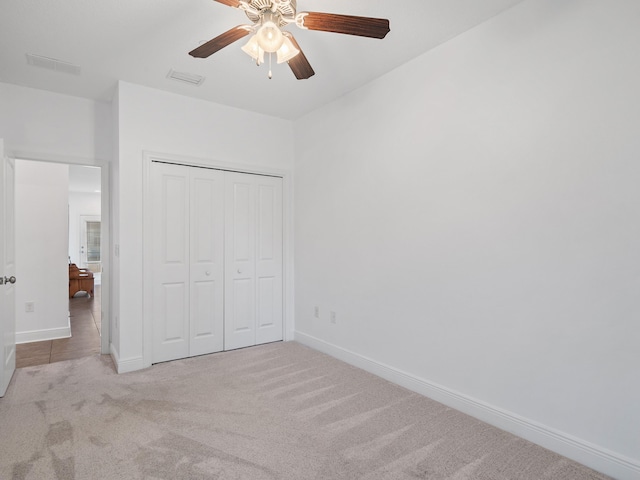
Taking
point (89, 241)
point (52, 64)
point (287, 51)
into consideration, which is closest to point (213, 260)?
point (52, 64)

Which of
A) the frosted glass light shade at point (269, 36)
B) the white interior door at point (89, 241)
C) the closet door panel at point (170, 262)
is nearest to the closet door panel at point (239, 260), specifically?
the closet door panel at point (170, 262)

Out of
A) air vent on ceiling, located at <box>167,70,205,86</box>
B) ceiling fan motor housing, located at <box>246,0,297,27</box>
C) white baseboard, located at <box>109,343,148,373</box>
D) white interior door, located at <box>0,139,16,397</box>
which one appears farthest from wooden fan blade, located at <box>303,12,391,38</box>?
white baseboard, located at <box>109,343,148,373</box>

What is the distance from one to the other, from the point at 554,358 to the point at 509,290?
0.45 meters

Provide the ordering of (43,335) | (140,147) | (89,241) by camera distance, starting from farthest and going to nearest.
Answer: (89,241) < (43,335) < (140,147)

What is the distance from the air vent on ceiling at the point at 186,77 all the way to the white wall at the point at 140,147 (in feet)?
1.15

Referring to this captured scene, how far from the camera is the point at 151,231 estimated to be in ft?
11.3

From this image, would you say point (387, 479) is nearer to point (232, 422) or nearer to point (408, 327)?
point (232, 422)

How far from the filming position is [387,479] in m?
1.80

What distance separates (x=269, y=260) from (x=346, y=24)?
9.42 ft

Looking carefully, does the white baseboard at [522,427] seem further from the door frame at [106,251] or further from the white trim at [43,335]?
the white trim at [43,335]

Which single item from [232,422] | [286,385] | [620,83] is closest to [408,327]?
[286,385]

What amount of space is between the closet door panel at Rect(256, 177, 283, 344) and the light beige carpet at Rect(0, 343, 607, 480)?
3.21ft

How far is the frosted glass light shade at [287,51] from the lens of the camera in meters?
2.00

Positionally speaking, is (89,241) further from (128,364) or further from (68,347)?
(128,364)
